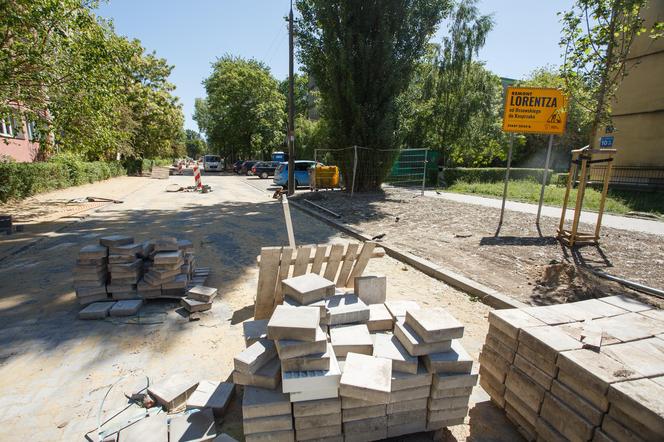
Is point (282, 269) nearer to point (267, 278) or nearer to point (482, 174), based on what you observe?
point (267, 278)

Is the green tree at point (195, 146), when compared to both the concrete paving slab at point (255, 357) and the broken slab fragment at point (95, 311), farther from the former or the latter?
the concrete paving slab at point (255, 357)

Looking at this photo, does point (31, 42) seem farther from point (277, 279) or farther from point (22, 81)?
point (277, 279)

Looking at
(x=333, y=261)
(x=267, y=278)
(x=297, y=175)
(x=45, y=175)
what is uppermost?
(x=297, y=175)

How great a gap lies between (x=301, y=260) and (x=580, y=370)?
2.54 m

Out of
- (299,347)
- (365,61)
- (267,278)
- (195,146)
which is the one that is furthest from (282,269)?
(195,146)

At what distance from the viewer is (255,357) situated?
7.29ft

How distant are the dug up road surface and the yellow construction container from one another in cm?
1116

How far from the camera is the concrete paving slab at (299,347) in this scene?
208 cm

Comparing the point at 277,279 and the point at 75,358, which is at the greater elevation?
the point at 277,279

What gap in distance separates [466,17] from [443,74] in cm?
394

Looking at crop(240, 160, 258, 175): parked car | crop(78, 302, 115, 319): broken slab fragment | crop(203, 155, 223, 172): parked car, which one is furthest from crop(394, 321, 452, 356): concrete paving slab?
crop(203, 155, 223, 172): parked car

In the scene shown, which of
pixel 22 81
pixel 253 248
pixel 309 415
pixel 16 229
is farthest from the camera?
pixel 22 81

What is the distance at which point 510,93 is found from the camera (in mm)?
8398

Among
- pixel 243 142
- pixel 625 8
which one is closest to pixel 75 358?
pixel 625 8
